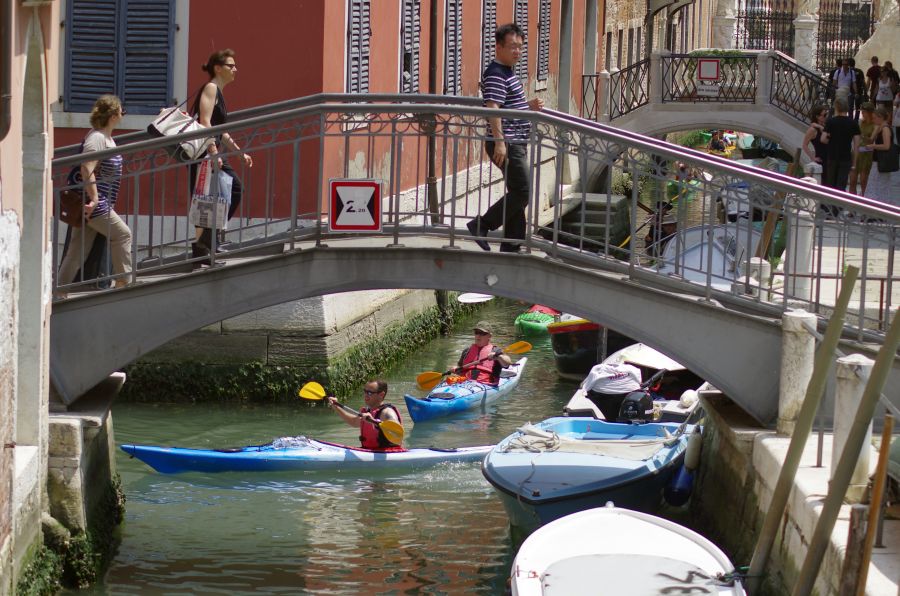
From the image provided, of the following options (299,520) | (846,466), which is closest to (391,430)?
(299,520)

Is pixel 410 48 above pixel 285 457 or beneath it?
above

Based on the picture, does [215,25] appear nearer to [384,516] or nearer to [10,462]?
[384,516]

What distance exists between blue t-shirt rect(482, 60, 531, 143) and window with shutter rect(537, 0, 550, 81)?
18.3 metres

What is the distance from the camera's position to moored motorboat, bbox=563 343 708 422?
596 inches

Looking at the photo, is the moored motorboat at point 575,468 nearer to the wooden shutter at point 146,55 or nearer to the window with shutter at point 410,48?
the wooden shutter at point 146,55

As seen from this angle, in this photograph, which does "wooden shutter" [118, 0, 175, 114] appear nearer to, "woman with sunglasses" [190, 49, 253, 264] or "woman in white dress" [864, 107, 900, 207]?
"woman with sunglasses" [190, 49, 253, 264]

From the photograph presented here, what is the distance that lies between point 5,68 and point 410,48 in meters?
11.5

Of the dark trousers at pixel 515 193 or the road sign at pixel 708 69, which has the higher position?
the road sign at pixel 708 69

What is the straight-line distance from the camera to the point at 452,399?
16656mm

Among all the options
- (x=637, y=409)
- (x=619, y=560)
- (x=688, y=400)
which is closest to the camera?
(x=619, y=560)

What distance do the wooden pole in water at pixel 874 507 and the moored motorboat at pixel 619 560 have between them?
1292 mm

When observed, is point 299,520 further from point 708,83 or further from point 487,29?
point 708,83

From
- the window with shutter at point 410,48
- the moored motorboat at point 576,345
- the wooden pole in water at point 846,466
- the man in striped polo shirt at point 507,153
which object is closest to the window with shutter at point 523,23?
the window with shutter at point 410,48

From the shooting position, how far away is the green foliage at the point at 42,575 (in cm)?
963
